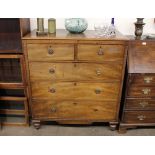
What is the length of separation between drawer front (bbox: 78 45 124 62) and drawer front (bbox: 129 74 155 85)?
0.23 metres

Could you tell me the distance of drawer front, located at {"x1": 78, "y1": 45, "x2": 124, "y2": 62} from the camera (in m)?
1.59

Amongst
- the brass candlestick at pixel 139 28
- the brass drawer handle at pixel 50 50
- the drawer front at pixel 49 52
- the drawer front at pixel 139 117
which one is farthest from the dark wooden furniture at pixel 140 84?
the brass drawer handle at pixel 50 50

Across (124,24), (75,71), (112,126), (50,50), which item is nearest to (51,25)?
(50,50)

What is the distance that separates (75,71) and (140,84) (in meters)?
0.64

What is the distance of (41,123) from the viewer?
209 cm

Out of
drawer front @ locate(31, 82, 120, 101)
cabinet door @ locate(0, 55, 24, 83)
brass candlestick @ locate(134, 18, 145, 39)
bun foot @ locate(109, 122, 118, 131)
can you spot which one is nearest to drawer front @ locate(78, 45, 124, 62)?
drawer front @ locate(31, 82, 120, 101)

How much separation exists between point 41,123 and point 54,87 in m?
0.57

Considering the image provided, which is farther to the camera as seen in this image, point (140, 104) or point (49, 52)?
point (140, 104)

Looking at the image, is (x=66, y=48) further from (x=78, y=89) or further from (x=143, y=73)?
(x=143, y=73)

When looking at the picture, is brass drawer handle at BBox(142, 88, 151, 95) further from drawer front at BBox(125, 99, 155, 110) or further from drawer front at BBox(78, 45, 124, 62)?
drawer front at BBox(78, 45, 124, 62)

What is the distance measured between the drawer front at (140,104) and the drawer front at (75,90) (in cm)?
15

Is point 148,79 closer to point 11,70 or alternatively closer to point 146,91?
point 146,91

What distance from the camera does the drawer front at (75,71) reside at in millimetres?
1666

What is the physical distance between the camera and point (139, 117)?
6.30 ft
